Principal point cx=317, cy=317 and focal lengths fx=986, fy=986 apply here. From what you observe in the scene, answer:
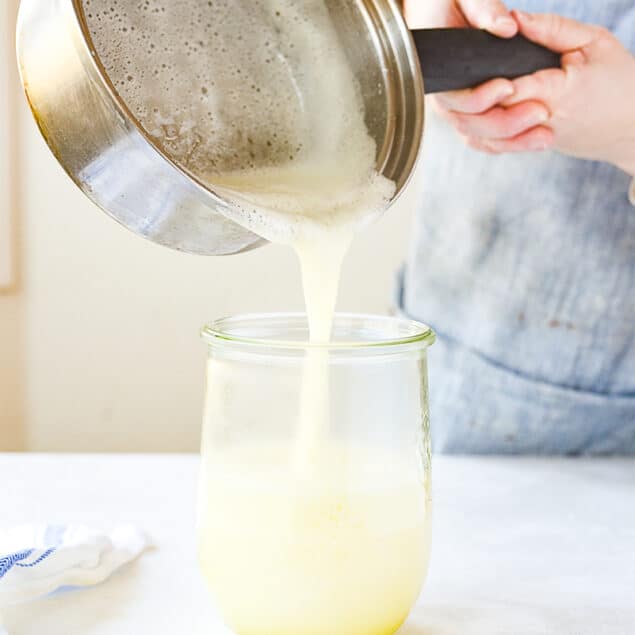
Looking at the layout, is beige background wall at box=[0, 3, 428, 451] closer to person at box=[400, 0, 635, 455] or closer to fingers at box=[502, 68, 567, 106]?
person at box=[400, 0, 635, 455]

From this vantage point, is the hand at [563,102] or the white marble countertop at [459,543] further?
the hand at [563,102]

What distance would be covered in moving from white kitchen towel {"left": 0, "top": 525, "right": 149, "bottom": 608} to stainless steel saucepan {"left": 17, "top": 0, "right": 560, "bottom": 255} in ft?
0.68

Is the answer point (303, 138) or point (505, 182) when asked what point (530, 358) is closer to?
point (505, 182)

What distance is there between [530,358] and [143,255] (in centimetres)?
98

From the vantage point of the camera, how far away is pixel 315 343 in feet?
1.66

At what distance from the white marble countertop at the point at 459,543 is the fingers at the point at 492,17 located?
0.36 m

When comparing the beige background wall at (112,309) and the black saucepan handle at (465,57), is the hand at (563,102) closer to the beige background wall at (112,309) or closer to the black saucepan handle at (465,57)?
the black saucepan handle at (465,57)

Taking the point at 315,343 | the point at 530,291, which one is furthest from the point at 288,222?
the point at 530,291

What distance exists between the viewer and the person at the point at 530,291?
3.44 ft

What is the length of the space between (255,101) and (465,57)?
14 cm

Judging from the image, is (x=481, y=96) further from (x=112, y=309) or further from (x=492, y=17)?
(x=112, y=309)

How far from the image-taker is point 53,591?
1.96ft

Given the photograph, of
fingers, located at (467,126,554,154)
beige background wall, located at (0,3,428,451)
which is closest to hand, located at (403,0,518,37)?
fingers, located at (467,126,554,154)

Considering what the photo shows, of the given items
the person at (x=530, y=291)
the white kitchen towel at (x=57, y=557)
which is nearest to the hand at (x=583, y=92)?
the person at (x=530, y=291)
